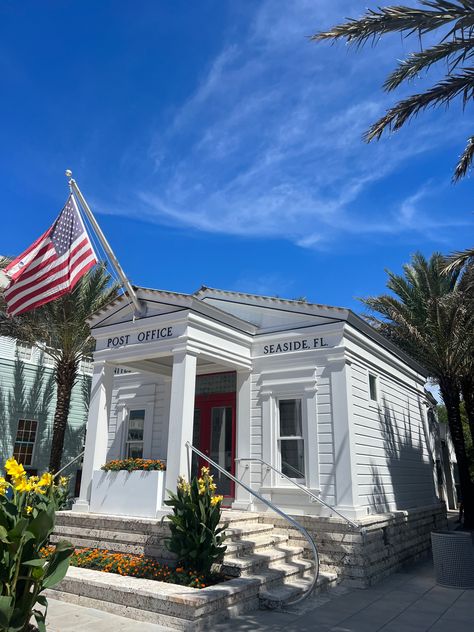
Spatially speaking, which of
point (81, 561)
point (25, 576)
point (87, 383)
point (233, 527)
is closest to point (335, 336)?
point (233, 527)

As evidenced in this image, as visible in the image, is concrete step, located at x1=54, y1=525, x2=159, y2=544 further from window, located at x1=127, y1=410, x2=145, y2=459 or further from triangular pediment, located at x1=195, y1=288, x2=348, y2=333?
triangular pediment, located at x1=195, y1=288, x2=348, y2=333

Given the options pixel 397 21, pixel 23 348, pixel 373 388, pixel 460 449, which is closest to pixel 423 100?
pixel 397 21

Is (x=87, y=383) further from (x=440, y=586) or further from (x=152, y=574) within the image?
(x=440, y=586)

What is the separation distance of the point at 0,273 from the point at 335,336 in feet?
50.1

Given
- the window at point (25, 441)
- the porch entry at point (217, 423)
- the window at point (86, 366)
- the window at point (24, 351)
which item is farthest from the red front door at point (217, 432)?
the window at point (86, 366)

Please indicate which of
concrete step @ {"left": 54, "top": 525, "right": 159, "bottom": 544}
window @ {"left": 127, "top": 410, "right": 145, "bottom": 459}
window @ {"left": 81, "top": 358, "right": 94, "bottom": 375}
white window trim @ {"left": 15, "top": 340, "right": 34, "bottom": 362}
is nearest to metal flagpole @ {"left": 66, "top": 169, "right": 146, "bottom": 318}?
window @ {"left": 127, "top": 410, "right": 145, "bottom": 459}

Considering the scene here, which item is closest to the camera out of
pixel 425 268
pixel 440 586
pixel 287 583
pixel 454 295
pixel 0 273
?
pixel 287 583

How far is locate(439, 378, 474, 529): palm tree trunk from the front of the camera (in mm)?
14312

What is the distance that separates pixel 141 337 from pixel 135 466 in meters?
2.53

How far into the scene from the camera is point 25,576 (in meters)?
3.80

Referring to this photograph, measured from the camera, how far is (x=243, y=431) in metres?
10.2

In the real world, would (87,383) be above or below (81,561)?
above

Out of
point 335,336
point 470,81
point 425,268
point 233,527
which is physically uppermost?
point 425,268

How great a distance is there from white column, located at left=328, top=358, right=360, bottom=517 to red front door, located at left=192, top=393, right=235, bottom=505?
8.41 ft
